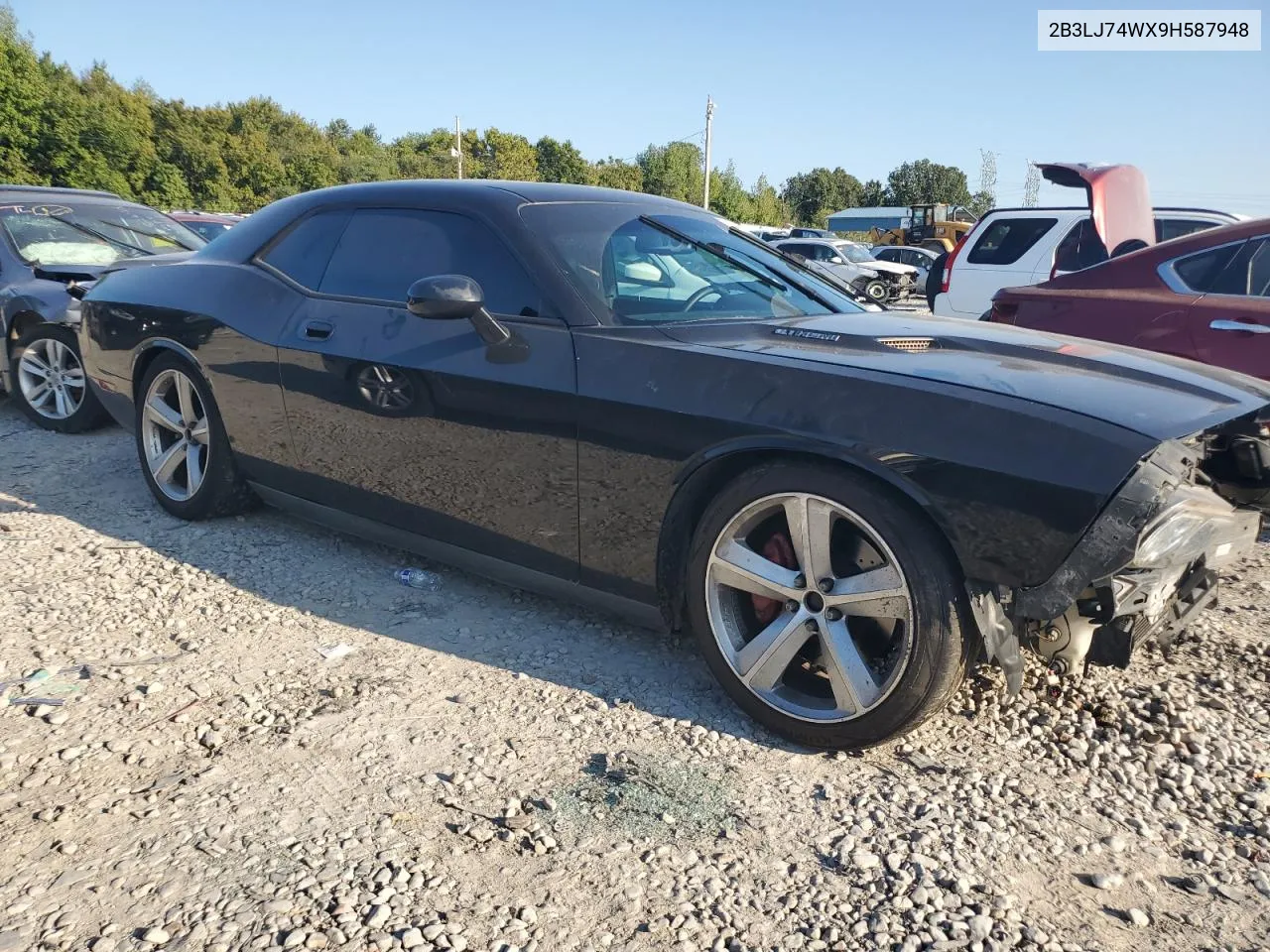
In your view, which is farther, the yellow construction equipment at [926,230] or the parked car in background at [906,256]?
the yellow construction equipment at [926,230]

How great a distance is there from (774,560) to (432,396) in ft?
4.35

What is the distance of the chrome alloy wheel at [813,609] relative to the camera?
2.53m

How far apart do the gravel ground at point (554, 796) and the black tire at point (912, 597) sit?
3.8 inches

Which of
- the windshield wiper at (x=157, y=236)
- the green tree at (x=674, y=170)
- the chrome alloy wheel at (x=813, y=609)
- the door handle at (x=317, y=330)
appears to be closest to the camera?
the chrome alloy wheel at (x=813, y=609)

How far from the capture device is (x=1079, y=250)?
28.1 ft

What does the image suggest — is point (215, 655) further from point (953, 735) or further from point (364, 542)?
point (953, 735)

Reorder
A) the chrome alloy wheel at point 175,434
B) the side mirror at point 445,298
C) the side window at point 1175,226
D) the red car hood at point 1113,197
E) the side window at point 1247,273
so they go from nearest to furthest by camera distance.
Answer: the side mirror at point 445,298 → the chrome alloy wheel at point 175,434 → the side window at point 1247,273 → the red car hood at point 1113,197 → the side window at point 1175,226

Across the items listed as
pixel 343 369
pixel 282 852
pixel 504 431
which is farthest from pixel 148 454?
pixel 282 852

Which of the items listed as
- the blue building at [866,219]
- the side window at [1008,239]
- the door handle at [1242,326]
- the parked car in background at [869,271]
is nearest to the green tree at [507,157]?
the blue building at [866,219]

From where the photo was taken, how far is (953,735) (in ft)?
9.03

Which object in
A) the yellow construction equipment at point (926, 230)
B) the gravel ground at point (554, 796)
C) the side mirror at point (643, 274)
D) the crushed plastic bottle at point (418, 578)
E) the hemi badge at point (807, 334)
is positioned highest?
the yellow construction equipment at point (926, 230)

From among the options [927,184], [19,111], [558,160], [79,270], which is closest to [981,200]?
[927,184]

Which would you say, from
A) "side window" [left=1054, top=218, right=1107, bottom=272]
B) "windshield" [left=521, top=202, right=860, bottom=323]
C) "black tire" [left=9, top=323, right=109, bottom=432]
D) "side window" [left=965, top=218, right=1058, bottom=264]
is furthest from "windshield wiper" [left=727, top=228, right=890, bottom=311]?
"side window" [left=965, top=218, right=1058, bottom=264]

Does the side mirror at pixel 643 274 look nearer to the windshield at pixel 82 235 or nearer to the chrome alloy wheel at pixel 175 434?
the chrome alloy wheel at pixel 175 434
